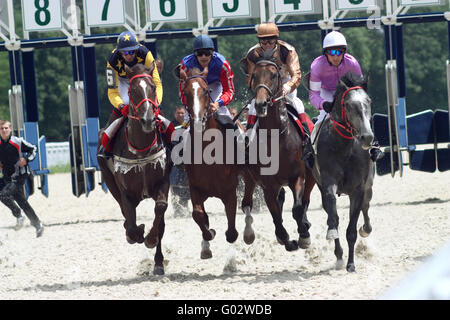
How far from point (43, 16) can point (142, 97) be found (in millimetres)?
7291

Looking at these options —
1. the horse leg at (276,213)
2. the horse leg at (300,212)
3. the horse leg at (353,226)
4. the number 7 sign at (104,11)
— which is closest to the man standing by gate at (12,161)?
the number 7 sign at (104,11)

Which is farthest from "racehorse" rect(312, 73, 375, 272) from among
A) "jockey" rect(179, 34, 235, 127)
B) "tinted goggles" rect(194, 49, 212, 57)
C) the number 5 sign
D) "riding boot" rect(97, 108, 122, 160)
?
the number 5 sign

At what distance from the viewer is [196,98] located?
650 centimetres

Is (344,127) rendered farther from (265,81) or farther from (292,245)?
(292,245)

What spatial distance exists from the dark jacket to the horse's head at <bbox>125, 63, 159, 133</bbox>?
195 inches

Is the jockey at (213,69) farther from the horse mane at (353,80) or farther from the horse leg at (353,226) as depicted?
the horse leg at (353,226)

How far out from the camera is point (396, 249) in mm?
8047

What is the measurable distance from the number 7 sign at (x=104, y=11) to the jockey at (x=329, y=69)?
21.2 feet

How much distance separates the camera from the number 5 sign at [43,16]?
43.5ft

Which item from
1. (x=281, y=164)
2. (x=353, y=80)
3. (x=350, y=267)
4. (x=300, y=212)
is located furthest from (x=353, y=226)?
(x=353, y=80)

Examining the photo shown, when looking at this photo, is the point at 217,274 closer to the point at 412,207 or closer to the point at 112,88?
the point at 112,88

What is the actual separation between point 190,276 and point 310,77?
2.01m
